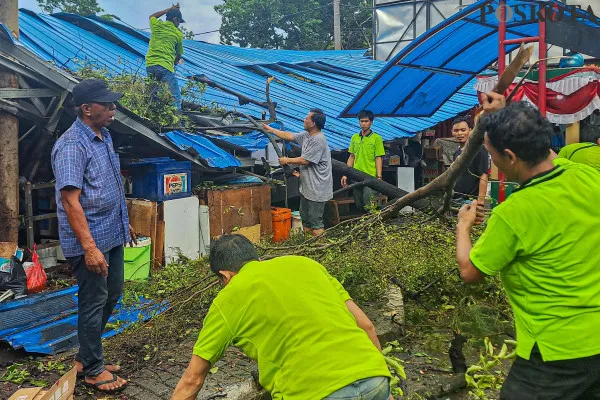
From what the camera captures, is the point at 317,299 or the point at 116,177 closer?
the point at 317,299

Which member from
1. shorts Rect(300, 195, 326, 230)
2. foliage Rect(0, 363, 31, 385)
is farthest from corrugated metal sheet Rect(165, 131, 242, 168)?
foliage Rect(0, 363, 31, 385)

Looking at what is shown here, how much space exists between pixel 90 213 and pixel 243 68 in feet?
35.4

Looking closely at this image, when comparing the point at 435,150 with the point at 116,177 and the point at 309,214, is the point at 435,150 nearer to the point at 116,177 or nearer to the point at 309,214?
the point at 309,214

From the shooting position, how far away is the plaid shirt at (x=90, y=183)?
3689 millimetres

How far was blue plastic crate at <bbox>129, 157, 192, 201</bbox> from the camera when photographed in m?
7.56

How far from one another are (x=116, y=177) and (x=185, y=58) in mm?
9230

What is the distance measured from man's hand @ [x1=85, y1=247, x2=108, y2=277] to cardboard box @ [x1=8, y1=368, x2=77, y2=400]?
32.6 inches

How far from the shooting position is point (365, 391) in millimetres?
2154

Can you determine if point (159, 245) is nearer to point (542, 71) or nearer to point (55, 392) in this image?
point (55, 392)

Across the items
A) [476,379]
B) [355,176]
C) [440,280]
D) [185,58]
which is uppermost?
[185,58]

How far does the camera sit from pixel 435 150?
43.4 ft

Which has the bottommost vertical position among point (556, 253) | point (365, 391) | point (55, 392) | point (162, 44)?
point (55, 392)

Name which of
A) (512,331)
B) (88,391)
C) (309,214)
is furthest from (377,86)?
(88,391)

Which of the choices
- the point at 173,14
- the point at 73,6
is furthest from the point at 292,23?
the point at 173,14
